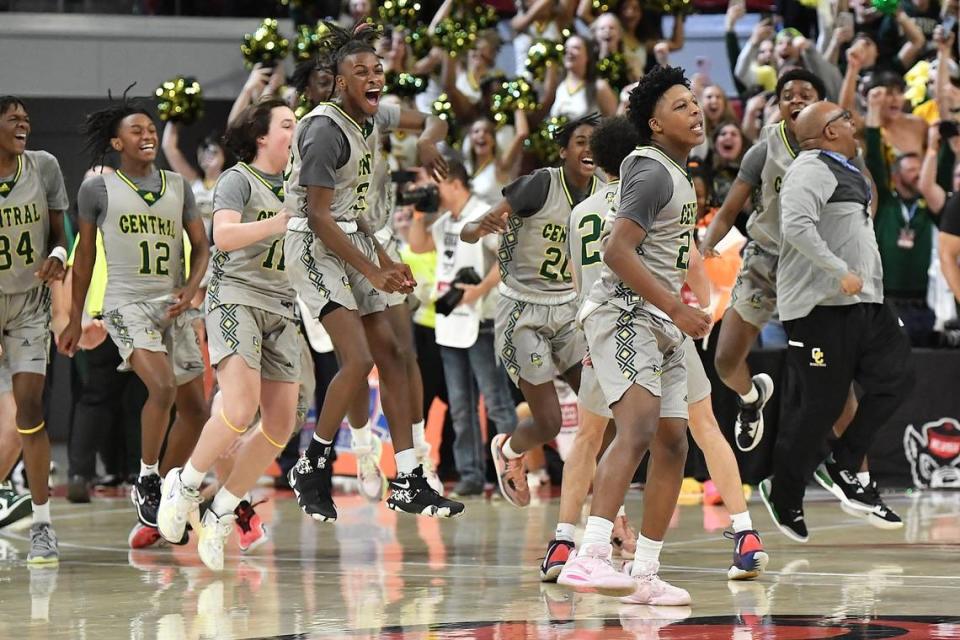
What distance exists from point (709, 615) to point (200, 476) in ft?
9.51

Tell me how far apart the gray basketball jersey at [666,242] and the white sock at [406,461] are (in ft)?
5.33

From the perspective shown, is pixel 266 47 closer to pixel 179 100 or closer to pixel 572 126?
pixel 179 100

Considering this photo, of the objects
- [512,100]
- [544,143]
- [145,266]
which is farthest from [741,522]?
[512,100]

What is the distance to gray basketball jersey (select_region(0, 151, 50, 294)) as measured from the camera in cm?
792

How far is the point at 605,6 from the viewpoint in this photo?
45.8 feet

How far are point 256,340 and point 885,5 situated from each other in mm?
7513

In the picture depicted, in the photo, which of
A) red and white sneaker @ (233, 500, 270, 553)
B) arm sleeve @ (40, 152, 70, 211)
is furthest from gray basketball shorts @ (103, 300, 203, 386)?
red and white sneaker @ (233, 500, 270, 553)

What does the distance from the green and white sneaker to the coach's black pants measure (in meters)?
3.63

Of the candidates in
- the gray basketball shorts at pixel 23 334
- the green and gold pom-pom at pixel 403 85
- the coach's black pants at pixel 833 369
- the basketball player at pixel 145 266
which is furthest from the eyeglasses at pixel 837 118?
the green and gold pom-pom at pixel 403 85

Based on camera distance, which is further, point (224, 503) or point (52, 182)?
point (52, 182)

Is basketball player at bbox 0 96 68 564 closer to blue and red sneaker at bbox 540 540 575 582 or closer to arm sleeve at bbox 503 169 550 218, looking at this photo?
arm sleeve at bbox 503 169 550 218

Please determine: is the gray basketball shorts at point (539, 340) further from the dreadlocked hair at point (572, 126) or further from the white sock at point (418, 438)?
the dreadlocked hair at point (572, 126)

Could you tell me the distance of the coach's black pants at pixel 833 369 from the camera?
Result: 752cm

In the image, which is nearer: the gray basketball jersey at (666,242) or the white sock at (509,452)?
the gray basketball jersey at (666,242)
